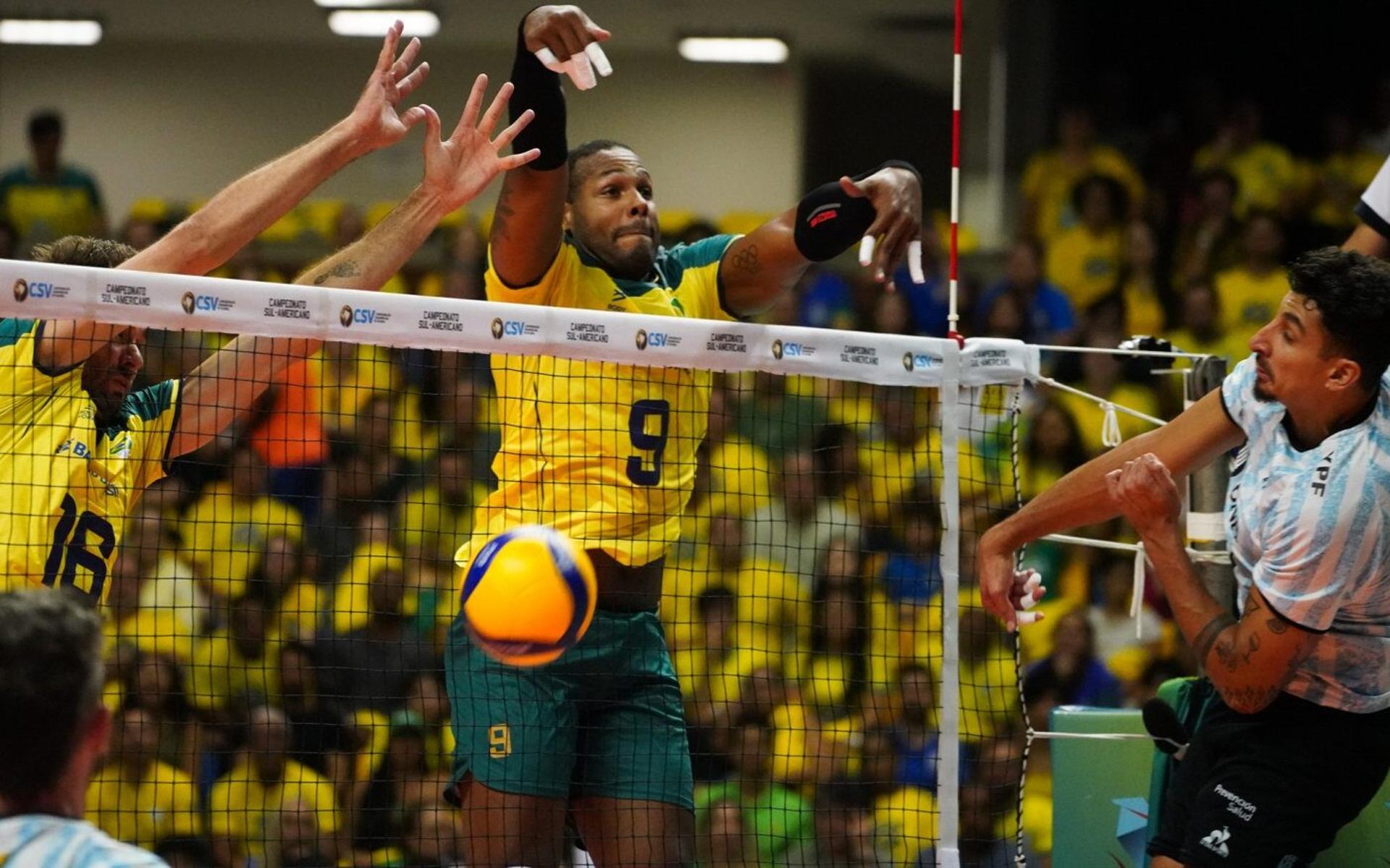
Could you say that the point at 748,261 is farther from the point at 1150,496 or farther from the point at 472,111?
the point at 1150,496

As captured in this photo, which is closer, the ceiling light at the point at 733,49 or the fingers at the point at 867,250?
the fingers at the point at 867,250

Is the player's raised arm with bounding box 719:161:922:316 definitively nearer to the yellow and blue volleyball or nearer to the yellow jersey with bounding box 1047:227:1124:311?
the yellow and blue volleyball

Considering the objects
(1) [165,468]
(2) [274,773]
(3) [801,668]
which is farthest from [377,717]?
(1) [165,468]

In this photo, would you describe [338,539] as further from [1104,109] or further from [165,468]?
[1104,109]

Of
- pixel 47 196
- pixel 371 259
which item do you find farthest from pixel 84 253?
pixel 47 196

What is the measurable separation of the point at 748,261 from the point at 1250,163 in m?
8.90

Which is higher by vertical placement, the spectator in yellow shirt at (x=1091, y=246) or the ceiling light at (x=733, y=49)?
the ceiling light at (x=733, y=49)

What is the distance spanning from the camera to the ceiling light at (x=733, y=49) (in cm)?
1437

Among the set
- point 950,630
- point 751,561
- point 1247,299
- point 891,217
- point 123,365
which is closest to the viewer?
point 123,365

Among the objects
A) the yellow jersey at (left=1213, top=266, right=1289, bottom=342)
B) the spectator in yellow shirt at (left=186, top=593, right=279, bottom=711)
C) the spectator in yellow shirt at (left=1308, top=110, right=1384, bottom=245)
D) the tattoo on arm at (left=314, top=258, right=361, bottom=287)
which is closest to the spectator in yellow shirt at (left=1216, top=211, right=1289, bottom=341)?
the yellow jersey at (left=1213, top=266, right=1289, bottom=342)

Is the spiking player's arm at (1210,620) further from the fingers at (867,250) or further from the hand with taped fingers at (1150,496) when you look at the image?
the fingers at (867,250)

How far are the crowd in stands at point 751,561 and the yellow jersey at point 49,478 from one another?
2.53 metres

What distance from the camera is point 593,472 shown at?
5.13m

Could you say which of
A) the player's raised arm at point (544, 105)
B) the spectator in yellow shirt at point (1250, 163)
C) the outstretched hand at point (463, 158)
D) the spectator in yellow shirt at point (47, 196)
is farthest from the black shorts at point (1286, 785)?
the spectator in yellow shirt at point (47, 196)
